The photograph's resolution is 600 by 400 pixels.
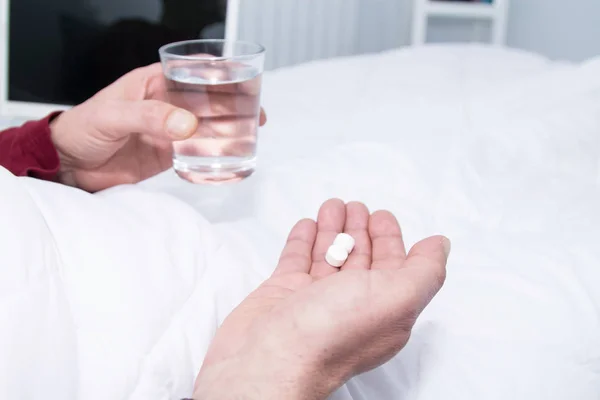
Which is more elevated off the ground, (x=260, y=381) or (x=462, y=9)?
(x=462, y=9)

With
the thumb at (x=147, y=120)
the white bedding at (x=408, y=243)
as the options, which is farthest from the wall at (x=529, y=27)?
the thumb at (x=147, y=120)

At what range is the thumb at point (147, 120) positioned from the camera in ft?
2.36

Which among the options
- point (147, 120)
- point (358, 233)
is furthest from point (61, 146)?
point (358, 233)

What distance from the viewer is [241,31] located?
2.21m

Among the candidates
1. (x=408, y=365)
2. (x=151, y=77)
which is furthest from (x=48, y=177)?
(x=408, y=365)

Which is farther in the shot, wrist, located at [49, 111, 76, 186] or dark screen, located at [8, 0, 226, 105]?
dark screen, located at [8, 0, 226, 105]

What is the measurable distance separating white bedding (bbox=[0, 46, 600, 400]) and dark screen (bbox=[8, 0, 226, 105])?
56cm

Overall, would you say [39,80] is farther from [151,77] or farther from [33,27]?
[151,77]

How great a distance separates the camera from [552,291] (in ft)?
2.20

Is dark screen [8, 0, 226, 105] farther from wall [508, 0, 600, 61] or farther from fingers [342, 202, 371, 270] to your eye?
wall [508, 0, 600, 61]

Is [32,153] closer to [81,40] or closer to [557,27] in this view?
[81,40]

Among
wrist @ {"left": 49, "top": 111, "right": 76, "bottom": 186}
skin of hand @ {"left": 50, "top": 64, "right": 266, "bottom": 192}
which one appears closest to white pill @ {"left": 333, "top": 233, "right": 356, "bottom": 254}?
skin of hand @ {"left": 50, "top": 64, "right": 266, "bottom": 192}

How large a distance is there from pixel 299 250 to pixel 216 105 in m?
0.18

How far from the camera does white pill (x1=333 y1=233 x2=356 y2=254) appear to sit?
2.37 ft
